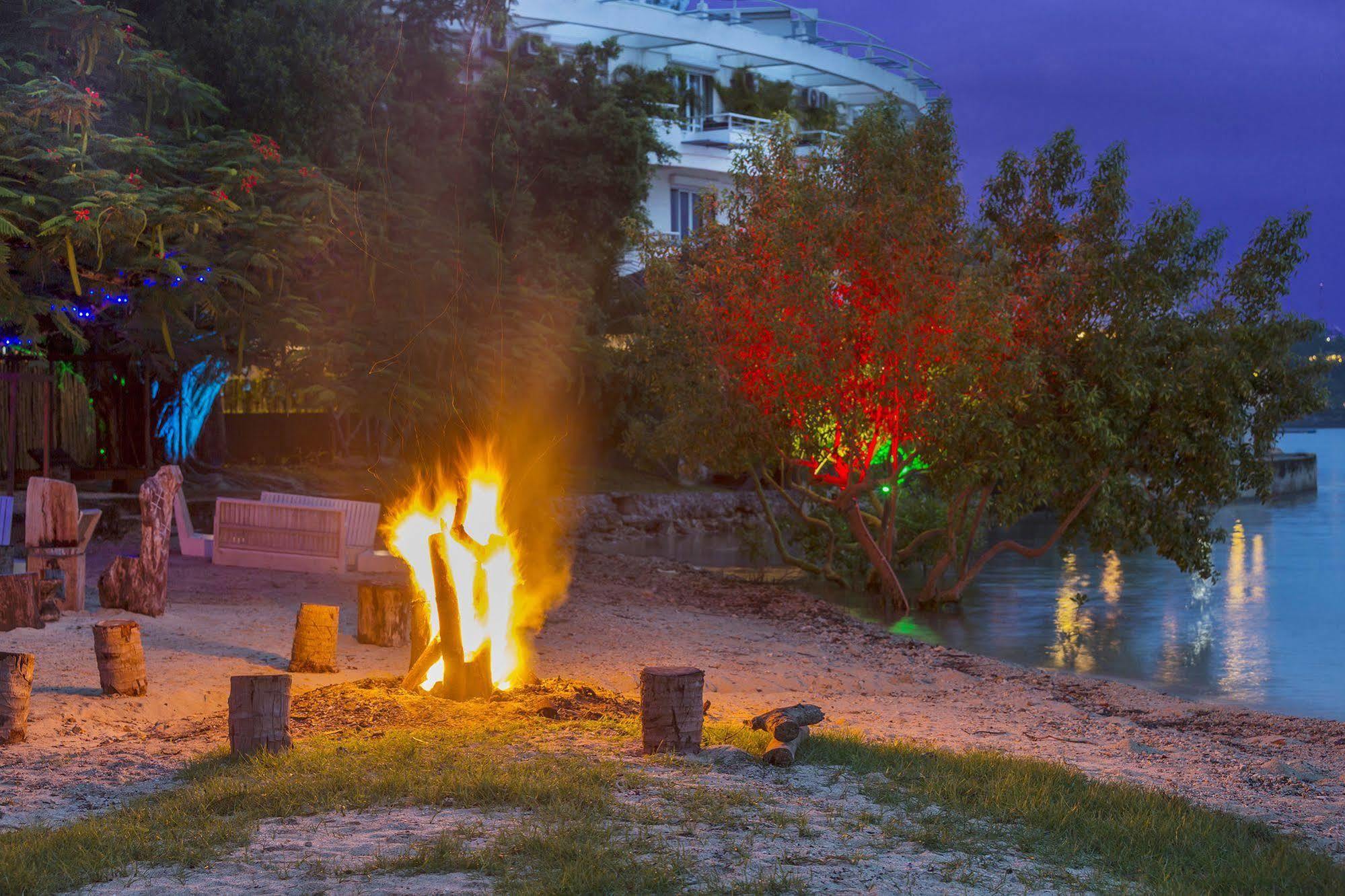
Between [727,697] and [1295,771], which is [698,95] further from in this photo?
[1295,771]

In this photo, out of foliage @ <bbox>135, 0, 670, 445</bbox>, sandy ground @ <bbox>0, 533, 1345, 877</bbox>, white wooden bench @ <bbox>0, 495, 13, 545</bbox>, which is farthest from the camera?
foliage @ <bbox>135, 0, 670, 445</bbox>

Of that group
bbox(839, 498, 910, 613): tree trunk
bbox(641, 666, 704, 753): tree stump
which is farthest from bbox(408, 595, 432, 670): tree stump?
bbox(839, 498, 910, 613): tree trunk

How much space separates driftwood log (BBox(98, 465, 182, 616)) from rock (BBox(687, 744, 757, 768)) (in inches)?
263

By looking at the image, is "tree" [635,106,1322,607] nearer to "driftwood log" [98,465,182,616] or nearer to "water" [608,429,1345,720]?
"water" [608,429,1345,720]

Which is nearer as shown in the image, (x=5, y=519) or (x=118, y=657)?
(x=118, y=657)

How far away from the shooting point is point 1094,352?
18531 millimetres

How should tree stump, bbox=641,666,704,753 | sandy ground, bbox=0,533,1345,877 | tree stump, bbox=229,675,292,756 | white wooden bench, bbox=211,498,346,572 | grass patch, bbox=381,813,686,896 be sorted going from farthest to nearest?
white wooden bench, bbox=211,498,346,572
sandy ground, bbox=0,533,1345,877
tree stump, bbox=641,666,704,753
tree stump, bbox=229,675,292,756
grass patch, bbox=381,813,686,896

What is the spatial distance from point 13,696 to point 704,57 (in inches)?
1742

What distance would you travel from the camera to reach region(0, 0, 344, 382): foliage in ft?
46.1

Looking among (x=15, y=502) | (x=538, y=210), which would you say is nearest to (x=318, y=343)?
(x=15, y=502)

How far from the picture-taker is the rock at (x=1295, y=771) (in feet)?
29.6

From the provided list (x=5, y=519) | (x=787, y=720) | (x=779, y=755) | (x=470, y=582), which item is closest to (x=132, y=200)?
(x=5, y=519)

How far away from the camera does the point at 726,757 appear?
7.61 metres

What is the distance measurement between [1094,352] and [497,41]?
22691 mm
